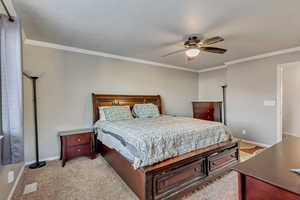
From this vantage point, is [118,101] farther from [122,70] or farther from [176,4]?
[176,4]

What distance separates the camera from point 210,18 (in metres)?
2.16

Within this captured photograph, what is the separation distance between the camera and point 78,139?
9.58 ft

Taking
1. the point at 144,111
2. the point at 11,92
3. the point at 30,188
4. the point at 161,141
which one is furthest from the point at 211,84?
the point at 30,188

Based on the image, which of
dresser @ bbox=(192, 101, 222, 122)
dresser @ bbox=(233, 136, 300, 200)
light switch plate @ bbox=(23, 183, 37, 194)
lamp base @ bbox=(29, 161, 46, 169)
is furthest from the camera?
dresser @ bbox=(192, 101, 222, 122)

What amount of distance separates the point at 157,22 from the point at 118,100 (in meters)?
2.23

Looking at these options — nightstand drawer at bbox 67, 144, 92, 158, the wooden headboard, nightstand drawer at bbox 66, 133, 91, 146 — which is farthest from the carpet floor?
the wooden headboard

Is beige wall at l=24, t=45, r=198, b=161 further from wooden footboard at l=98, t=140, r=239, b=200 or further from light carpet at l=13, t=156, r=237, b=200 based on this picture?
wooden footboard at l=98, t=140, r=239, b=200

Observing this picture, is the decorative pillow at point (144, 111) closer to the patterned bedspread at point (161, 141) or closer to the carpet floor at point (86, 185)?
the patterned bedspread at point (161, 141)

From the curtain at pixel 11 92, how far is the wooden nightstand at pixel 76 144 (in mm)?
1275

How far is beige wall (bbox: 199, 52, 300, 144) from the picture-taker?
12.3 ft

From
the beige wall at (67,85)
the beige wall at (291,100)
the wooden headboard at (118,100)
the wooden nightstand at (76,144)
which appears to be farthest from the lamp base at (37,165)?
the beige wall at (291,100)

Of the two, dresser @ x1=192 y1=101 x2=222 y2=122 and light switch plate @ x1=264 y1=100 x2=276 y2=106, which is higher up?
light switch plate @ x1=264 y1=100 x2=276 y2=106

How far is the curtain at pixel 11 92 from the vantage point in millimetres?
1511

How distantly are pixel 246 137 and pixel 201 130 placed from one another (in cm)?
290
